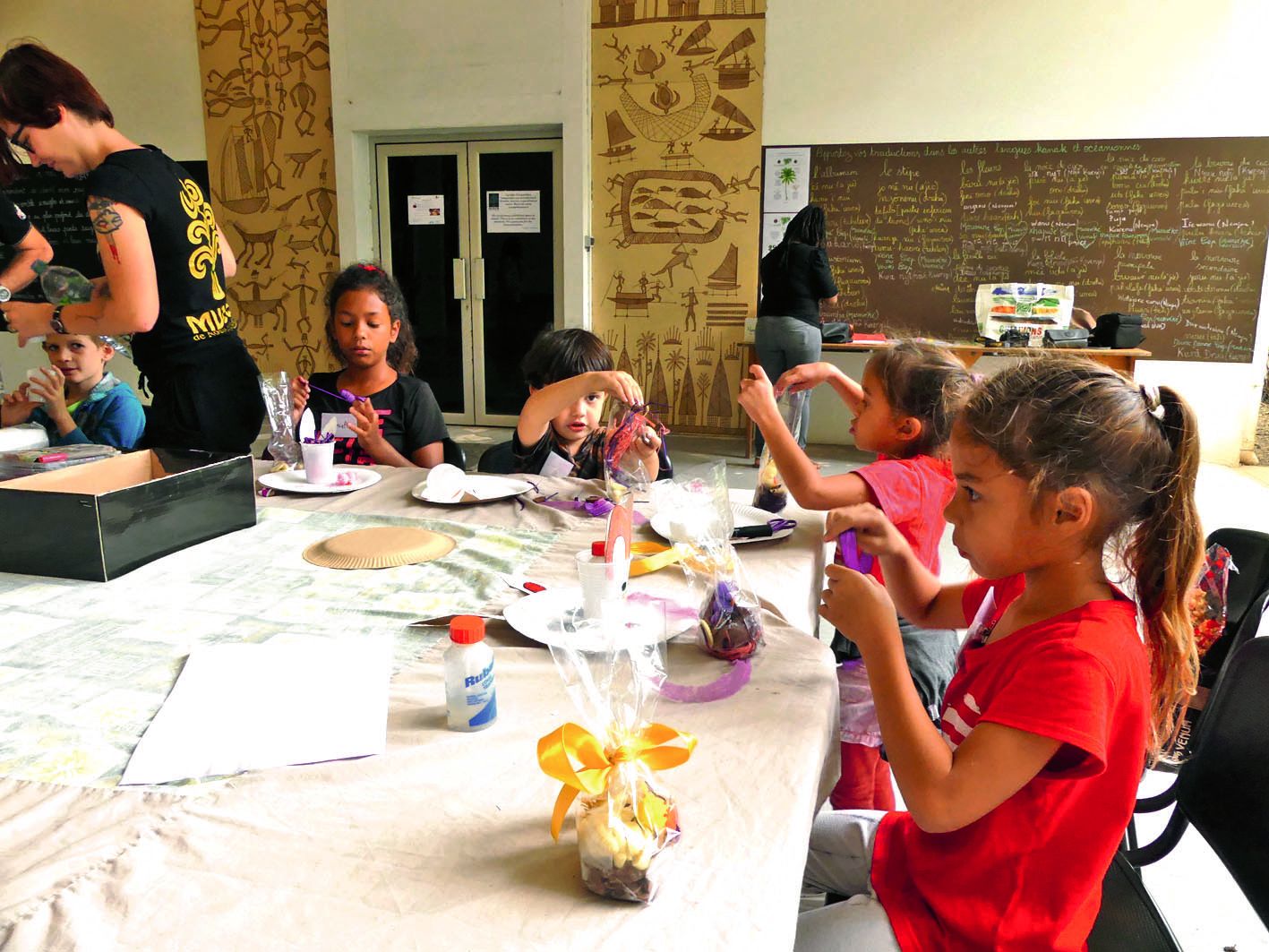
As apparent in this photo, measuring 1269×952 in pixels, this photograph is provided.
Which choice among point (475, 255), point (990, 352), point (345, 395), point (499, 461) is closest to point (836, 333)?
point (990, 352)

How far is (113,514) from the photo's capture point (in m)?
1.20

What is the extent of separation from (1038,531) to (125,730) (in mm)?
948

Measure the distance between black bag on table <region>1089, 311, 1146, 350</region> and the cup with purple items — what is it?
4.51 meters

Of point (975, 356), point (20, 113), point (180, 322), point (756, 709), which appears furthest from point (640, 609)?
point (975, 356)

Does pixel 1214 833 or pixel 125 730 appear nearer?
pixel 125 730

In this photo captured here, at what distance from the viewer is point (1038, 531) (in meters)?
0.89

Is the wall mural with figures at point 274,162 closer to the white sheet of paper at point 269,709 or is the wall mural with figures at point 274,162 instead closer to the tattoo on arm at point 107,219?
the tattoo on arm at point 107,219

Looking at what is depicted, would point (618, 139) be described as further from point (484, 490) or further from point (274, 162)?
point (484, 490)

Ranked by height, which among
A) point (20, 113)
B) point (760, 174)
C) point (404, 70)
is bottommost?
point (20, 113)

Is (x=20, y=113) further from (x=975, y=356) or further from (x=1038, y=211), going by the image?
(x=1038, y=211)

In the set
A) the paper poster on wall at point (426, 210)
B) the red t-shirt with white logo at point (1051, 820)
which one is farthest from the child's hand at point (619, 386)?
the paper poster on wall at point (426, 210)

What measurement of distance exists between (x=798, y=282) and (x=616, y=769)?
4.28 m

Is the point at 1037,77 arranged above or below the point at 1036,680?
above

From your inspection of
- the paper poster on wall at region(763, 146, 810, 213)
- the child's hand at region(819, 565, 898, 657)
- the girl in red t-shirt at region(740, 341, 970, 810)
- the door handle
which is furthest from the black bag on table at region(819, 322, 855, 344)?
the child's hand at region(819, 565, 898, 657)
